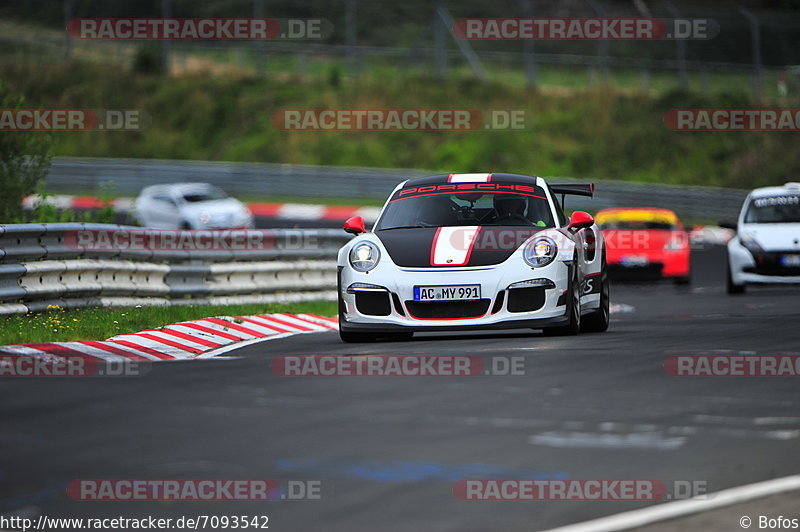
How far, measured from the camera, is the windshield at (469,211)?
472 inches

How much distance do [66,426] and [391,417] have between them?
1.62 meters

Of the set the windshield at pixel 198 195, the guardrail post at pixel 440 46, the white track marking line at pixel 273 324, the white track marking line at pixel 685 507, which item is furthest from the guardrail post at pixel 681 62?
the white track marking line at pixel 685 507

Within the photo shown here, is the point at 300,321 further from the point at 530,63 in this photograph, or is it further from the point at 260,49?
the point at 260,49

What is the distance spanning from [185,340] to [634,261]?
1185 centimetres

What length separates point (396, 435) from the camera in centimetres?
682

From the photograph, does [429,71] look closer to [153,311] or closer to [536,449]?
[153,311]

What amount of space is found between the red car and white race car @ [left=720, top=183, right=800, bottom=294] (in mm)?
2315

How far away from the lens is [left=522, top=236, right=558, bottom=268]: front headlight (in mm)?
11109

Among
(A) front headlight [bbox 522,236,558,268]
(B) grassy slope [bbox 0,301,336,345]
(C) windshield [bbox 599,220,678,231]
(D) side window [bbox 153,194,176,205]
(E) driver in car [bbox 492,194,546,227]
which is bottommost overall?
(B) grassy slope [bbox 0,301,336,345]

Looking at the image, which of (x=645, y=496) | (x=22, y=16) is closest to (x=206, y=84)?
(x=22, y=16)

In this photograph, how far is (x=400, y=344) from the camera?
11.3 meters

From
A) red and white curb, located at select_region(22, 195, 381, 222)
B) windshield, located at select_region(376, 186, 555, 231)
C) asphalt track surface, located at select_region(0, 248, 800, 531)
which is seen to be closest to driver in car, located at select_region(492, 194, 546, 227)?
windshield, located at select_region(376, 186, 555, 231)

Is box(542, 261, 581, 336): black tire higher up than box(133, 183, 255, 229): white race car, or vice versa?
box(133, 183, 255, 229): white race car

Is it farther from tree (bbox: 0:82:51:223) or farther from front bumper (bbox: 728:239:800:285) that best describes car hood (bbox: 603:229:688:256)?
tree (bbox: 0:82:51:223)
